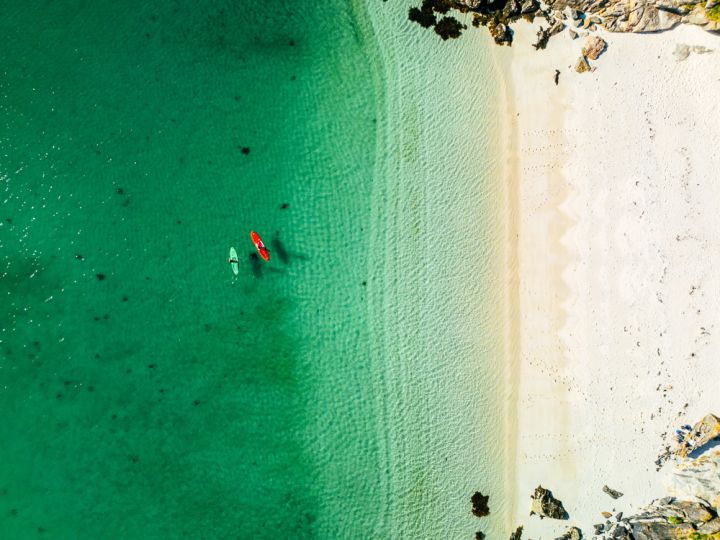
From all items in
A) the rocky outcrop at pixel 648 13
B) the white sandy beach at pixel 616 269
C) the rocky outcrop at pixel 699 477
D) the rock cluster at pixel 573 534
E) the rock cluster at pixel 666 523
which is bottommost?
the rock cluster at pixel 573 534

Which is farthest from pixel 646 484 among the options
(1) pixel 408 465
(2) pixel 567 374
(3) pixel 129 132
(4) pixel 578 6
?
(3) pixel 129 132

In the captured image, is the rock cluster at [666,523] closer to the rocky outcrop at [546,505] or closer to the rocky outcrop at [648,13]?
the rocky outcrop at [546,505]

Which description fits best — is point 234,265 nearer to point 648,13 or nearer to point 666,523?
point 648,13

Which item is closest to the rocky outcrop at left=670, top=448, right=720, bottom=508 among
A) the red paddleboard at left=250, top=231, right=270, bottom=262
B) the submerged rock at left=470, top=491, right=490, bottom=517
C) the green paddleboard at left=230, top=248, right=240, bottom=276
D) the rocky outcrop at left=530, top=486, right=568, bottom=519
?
the rocky outcrop at left=530, top=486, right=568, bottom=519

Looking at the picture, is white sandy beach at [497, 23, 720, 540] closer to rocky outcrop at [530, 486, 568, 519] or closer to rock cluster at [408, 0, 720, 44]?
rocky outcrop at [530, 486, 568, 519]

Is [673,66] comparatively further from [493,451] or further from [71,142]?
[71,142]

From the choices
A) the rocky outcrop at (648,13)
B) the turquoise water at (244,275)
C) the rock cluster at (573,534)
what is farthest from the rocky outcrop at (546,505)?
the rocky outcrop at (648,13)
